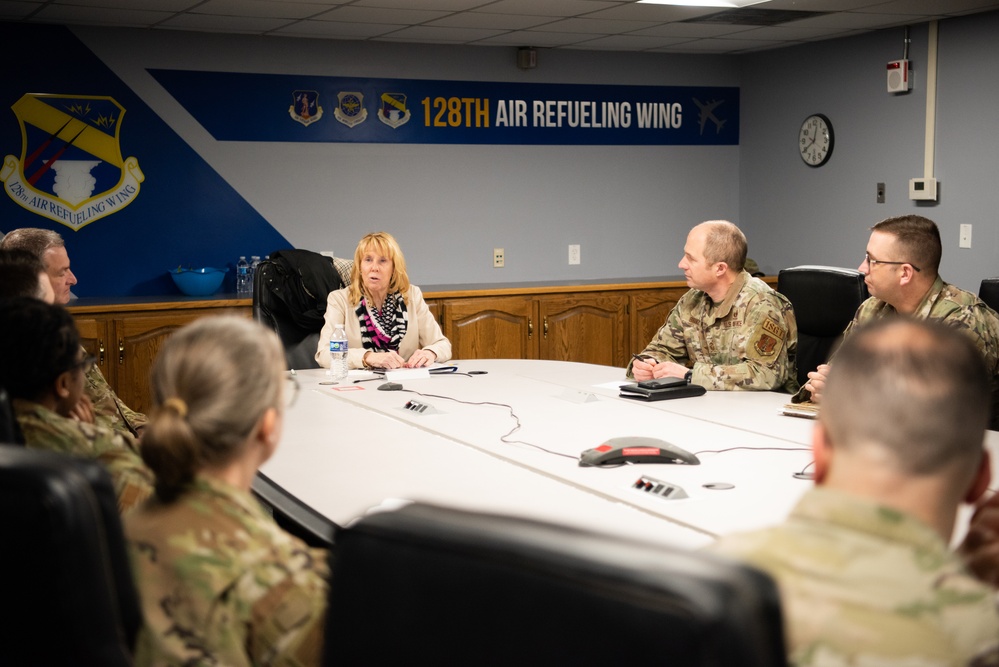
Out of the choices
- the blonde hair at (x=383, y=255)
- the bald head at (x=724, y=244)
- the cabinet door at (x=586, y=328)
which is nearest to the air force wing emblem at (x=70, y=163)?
the blonde hair at (x=383, y=255)

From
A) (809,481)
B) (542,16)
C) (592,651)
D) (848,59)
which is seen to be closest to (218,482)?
(592,651)

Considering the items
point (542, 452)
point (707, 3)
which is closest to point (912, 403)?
point (542, 452)

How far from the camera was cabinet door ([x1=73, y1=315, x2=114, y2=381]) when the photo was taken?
5203 mm

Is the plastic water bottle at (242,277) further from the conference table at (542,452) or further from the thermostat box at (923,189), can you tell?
the thermostat box at (923,189)

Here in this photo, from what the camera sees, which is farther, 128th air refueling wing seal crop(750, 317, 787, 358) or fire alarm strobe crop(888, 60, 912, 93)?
fire alarm strobe crop(888, 60, 912, 93)

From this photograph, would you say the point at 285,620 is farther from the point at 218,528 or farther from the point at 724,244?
the point at 724,244

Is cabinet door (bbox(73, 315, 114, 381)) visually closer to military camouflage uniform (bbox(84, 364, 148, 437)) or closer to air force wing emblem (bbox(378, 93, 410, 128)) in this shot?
military camouflage uniform (bbox(84, 364, 148, 437))

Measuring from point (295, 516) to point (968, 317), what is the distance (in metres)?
2.07

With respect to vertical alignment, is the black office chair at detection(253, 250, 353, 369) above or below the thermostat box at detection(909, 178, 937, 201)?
below

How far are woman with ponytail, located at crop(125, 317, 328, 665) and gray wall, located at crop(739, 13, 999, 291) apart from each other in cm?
500

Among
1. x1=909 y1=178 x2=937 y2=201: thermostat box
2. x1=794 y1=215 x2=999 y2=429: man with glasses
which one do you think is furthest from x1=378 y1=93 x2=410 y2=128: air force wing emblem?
x1=794 y1=215 x2=999 y2=429: man with glasses

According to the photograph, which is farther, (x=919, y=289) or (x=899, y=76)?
(x=899, y=76)

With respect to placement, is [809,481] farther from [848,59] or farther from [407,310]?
[848,59]

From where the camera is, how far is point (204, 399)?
58.4 inches
